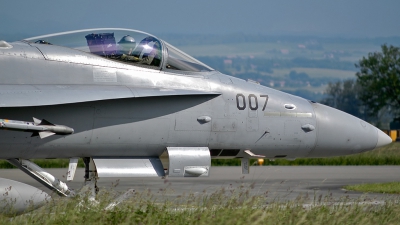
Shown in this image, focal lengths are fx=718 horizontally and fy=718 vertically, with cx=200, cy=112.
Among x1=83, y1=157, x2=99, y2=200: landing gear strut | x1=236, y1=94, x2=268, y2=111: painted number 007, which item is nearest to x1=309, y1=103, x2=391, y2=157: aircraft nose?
x1=236, y1=94, x2=268, y2=111: painted number 007

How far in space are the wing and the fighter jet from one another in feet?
0.04

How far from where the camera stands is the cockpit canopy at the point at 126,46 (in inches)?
397

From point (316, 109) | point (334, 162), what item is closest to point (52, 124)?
point (316, 109)

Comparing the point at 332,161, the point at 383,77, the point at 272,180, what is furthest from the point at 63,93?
the point at 383,77

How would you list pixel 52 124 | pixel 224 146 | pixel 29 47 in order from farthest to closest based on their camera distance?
1. pixel 224 146
2. pixel 29 47
3. pixel 52 124

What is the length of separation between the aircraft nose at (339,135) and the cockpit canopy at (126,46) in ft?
6.73

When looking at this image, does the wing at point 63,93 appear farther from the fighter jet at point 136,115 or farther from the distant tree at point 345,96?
the distant tree at point 345,96

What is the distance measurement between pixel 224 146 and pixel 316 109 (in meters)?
1.60

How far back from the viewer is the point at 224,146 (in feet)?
34.4

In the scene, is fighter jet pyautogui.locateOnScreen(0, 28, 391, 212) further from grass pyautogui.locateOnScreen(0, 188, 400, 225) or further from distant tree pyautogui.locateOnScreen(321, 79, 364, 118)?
distant tree pyautogui.locateOnScreen(321, 79, 364, 118)

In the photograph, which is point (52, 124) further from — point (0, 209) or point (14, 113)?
point (0, 209)

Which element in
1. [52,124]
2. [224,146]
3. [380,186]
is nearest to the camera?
[52,124]

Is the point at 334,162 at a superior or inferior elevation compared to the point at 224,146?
superior

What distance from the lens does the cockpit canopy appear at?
10078 mm
